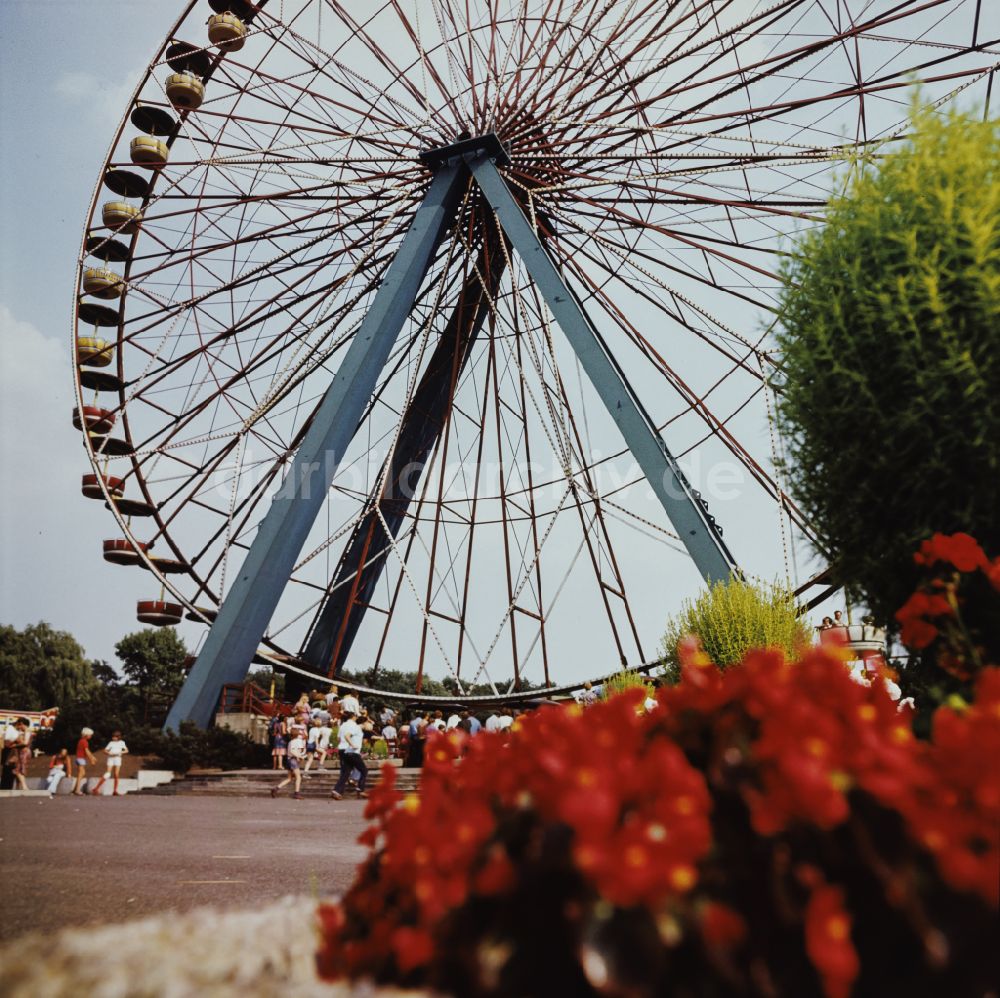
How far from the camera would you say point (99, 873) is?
16.0 ft

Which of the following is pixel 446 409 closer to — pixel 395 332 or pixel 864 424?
pixel 395 332

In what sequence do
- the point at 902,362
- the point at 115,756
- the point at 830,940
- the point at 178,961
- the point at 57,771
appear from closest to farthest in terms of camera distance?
the point at 830,940, the point at 178,961, the point at 902,362, the point at 115,756, the point at 57,771

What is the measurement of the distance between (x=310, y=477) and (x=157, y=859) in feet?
25.3

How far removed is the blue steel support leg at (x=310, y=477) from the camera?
12.9 m

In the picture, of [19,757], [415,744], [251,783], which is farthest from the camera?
[415,744]

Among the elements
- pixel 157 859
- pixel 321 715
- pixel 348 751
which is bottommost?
pixel 157 859

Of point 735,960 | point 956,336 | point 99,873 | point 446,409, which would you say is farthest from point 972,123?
point 446,409

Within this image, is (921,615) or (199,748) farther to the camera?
(199,748)

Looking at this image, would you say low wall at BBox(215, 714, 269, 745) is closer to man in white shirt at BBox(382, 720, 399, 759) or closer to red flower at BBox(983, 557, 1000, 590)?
man in white shirt at BBox(382, 720, 399, 759)

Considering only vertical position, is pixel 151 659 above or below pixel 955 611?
above

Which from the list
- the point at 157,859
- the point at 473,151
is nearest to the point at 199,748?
the point at 157,859

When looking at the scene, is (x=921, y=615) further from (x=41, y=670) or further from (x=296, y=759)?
(x=41, y=670)

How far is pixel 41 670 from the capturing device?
49.1m

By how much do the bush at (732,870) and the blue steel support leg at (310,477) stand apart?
37.8 ft
